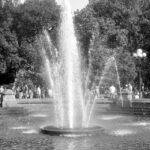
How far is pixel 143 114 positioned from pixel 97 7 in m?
26.5

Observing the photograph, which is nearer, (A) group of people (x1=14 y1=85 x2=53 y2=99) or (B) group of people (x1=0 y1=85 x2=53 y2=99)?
(B) group of people (x1=0 y1=85 x2=53 y2=99)

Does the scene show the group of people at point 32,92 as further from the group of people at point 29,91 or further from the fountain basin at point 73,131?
the fountain basin at point 73,131

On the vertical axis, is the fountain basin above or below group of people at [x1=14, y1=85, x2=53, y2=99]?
below

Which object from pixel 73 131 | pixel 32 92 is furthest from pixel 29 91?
pixel 73 131

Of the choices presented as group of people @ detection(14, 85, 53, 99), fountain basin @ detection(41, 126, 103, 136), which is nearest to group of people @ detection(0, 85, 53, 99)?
group of people @ detection(14, 85, 53, 99)

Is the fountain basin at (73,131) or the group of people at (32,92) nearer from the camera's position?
the fountain basin at (73,131)

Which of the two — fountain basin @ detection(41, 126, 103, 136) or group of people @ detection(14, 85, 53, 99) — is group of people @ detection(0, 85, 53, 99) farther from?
fountain basin @ detection(41, 126, 103, 136)

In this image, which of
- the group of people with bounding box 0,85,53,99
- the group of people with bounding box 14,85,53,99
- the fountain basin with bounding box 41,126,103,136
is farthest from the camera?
the group of people with bounding box 14,85,53,99

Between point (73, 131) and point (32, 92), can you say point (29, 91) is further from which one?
point (73, 131)

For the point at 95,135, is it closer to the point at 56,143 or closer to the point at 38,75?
the point at 56,143

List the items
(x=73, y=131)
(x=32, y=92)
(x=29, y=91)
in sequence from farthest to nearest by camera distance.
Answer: (x=29, y=91), (x=32, y=92), (x=73, y=131)

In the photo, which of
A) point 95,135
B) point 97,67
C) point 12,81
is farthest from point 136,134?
point 12,81

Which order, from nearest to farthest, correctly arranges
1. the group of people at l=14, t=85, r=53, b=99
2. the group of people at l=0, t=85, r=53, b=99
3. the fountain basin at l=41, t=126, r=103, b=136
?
the fountain basin at l=41, t=126, r=103, b=136 → the group of people at l=0, t=85, r=53, b=99 → the group of people at l=14, t=85, r=53, b=99

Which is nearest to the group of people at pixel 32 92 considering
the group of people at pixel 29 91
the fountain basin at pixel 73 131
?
the group of people at pixel 29 91
